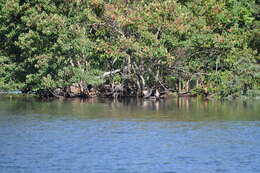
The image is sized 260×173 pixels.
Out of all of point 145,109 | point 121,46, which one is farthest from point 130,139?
point 121,46

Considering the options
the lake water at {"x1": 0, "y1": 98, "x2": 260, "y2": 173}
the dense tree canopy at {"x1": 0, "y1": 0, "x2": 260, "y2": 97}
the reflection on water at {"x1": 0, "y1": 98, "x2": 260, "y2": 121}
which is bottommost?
the lake water at {"x1": 0, "y1": 98, "x2": 260, "y2": 173}

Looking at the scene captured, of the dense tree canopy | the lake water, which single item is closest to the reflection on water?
the lake water

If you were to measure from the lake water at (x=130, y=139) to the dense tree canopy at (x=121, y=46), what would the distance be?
6.09 m

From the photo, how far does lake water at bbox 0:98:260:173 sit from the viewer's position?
22078 mm

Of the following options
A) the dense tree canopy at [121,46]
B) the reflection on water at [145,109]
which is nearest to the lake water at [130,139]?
the reflection on water at [145,109]

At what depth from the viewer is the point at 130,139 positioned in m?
28.0

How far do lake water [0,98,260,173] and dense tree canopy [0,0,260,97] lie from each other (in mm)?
6093

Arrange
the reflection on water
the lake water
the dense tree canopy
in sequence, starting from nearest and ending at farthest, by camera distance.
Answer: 1. the lake water
2. the reflection on water
3. the dense tree canopy

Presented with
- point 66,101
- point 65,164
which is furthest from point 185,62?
point 65,164

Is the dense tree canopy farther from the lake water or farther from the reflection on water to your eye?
the lake water

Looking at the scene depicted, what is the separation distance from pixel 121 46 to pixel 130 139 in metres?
21.8

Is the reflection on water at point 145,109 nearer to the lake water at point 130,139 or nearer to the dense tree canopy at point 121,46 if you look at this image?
the lake water at point 130,139

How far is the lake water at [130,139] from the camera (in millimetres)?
22078

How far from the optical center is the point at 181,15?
160 feet
